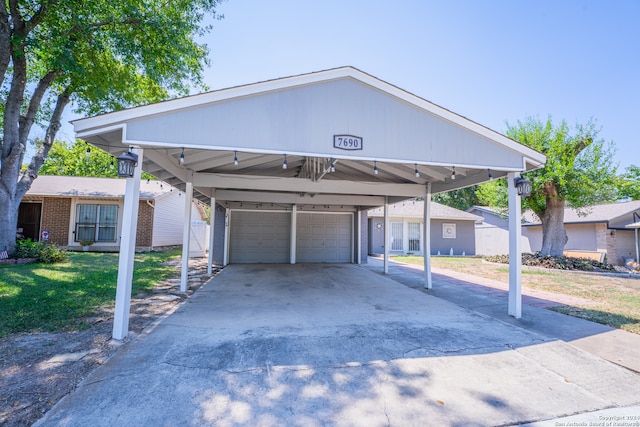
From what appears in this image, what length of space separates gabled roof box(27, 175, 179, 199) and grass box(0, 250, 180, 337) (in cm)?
536

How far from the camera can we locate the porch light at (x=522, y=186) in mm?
5023

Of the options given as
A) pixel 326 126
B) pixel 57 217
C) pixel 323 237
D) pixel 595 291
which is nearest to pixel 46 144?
pixel 57 217

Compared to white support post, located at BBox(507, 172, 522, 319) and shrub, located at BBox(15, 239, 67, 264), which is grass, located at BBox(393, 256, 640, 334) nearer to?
white support post, located at BBox(507, 172, 522, 319)

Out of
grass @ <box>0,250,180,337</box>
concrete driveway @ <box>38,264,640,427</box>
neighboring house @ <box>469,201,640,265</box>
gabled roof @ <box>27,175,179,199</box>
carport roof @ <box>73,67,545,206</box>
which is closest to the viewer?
concrete driveway @ <box>38,264,640,427</box>

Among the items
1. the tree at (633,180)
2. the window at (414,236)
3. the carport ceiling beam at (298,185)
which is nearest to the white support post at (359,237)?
the carport ceiling beam at (298,185)

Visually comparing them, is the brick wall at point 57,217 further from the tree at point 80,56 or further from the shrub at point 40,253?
the shrub at point 40,253

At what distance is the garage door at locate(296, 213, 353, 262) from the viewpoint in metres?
13.5

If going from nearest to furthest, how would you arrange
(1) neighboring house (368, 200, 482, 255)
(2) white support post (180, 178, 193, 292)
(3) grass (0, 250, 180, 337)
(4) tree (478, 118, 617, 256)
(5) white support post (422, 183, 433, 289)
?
(3) grass (0, 250, 180, 337), (2) white support post (180, 178, 193, 292), (5) white support post (422, 183, 433, 289), (4) tree (478, 118, 617, 256), (1) neighboring house (368, 200, 482, 255)

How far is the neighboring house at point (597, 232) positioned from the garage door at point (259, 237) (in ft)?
41.4

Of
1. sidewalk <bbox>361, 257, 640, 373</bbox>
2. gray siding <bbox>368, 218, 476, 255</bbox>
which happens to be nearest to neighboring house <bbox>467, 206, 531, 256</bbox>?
gray siding <bbox>368, 218, 476, 255</bbox>

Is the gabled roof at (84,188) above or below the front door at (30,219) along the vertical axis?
above

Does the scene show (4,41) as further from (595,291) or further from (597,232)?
(597,232)

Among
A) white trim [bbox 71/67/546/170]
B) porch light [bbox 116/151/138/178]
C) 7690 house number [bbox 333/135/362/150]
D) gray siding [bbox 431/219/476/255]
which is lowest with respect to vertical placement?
gray siding [bbox 431/219/476/255]

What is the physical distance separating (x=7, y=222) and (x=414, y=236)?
1849 cm
